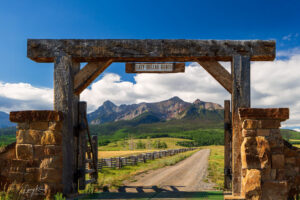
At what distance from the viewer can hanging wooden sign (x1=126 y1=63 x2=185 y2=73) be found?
6316 mm

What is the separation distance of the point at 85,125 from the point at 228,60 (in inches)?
155

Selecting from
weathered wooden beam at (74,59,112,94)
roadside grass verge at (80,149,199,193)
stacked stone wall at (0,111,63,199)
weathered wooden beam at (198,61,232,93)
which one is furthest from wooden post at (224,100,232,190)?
stacked stone wall at (0,111,63,199)

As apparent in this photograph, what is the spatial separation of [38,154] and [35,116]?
0.83 meters

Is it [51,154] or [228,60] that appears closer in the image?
[51,154]

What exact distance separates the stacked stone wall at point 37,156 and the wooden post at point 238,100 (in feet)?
12.8

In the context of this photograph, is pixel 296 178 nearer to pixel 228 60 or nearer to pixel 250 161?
pixel 250 161

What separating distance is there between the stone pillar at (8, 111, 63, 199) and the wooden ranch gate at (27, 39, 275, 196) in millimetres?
331

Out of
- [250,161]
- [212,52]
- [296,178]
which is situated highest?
[212,52]

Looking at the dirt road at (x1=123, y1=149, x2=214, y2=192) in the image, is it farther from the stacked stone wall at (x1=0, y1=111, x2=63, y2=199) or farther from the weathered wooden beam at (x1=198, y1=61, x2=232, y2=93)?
the weathered wooden beam at (x1=198, y1=61, x2=232, y2=93)

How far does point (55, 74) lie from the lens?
19.7 feet

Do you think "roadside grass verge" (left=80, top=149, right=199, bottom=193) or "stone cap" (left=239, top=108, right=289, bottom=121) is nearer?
"stone cap" (left=239, top=108, right=289, bottom=121)

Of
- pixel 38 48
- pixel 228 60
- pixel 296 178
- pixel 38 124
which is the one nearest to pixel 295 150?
pixel 296 178

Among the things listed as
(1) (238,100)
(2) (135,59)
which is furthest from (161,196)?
(2) (135,59)

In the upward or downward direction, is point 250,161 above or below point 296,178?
above
